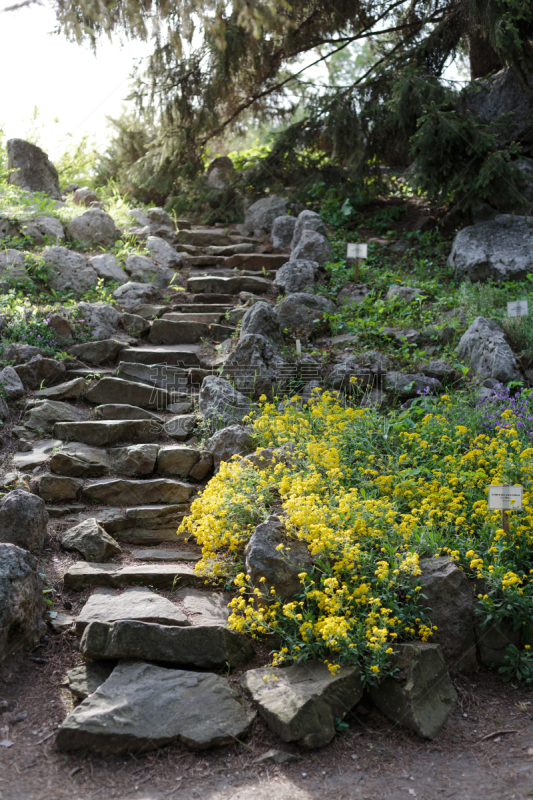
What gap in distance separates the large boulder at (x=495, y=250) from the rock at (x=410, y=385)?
2.90m

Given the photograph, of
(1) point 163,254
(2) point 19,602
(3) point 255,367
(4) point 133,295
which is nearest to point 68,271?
(4) point 133,295

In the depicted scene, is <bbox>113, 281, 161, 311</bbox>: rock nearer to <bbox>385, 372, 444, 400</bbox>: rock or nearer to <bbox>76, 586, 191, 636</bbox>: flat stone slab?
<bbox>385, 372, 444, 400</bbox>: rock

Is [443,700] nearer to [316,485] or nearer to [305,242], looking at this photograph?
[316,485]

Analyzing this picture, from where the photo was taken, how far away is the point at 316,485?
3.83 m

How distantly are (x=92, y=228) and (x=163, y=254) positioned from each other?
118cm

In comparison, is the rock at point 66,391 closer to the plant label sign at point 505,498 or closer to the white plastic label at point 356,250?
the white plastic label at point 356,250

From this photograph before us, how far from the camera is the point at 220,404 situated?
5348 mm

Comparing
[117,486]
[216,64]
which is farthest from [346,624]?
[216,64]

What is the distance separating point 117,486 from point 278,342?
2663 mm

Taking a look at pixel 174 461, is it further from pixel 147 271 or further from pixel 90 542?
pixel 147 271

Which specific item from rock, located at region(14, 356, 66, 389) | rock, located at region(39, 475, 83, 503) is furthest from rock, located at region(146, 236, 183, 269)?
rock, located at region(39, 475, 83, 503)

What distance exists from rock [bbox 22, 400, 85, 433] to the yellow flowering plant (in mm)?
1814

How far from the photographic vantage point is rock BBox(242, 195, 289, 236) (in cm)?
1042

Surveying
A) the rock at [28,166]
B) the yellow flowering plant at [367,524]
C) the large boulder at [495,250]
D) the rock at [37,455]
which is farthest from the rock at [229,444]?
the rock at [28,166]
